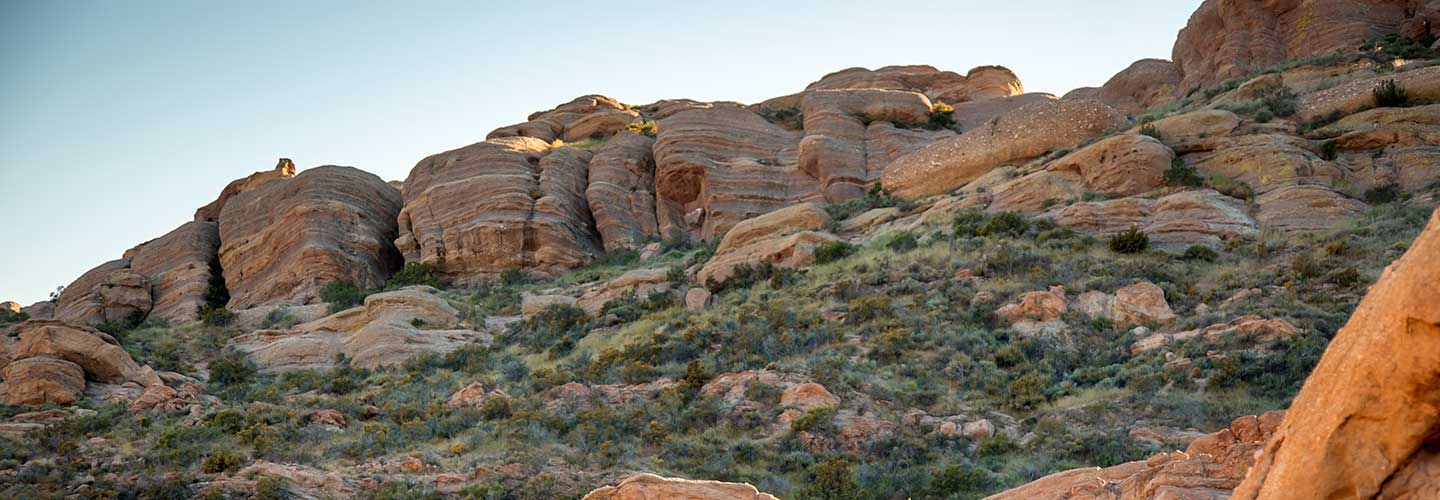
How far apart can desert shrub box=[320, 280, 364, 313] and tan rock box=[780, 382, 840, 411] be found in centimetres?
1933

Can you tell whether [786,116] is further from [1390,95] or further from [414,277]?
[1390,95]

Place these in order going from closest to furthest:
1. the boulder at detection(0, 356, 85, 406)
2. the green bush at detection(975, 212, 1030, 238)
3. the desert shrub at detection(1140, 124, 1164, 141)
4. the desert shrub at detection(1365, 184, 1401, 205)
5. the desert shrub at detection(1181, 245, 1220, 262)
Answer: the boulder at detection(0, 356, 85, 406), the desert shrub at detection(1181, 245, 1220, 262), the desert shrub at detection(1365, 184, 1401, 205), the green bush at detection(975, 212, 1030, 238), the desert shrub at detection(1140, 124, 1164, 141)

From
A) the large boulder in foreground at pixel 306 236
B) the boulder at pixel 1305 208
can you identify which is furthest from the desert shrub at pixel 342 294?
the boulder at pixel 1305 208

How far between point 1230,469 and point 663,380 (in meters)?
15.1

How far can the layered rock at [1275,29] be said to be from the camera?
3422 cm

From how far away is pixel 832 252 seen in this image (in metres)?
28.2

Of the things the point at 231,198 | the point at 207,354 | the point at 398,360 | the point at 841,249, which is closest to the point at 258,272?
the point at 231,198

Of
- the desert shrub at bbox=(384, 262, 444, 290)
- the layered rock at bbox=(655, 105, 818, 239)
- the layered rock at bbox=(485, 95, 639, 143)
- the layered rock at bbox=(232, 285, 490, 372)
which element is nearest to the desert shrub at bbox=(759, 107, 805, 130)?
the layered rock at bbox=(655, 105, 818, 239)

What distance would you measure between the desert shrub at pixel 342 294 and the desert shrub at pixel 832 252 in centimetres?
1480

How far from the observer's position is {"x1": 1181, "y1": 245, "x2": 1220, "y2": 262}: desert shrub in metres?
22.2

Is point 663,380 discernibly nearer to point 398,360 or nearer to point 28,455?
point 398,360

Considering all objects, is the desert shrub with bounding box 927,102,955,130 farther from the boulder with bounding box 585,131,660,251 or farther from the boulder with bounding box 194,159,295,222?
the boulder with bounding box 194,159,295,222

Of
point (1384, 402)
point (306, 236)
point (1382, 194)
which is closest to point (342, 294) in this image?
point (306, 236)

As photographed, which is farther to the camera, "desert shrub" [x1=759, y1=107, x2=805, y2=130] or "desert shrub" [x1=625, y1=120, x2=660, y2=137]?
"desert shrub" [x1=625, y1=120, x2=660, y2=137]
